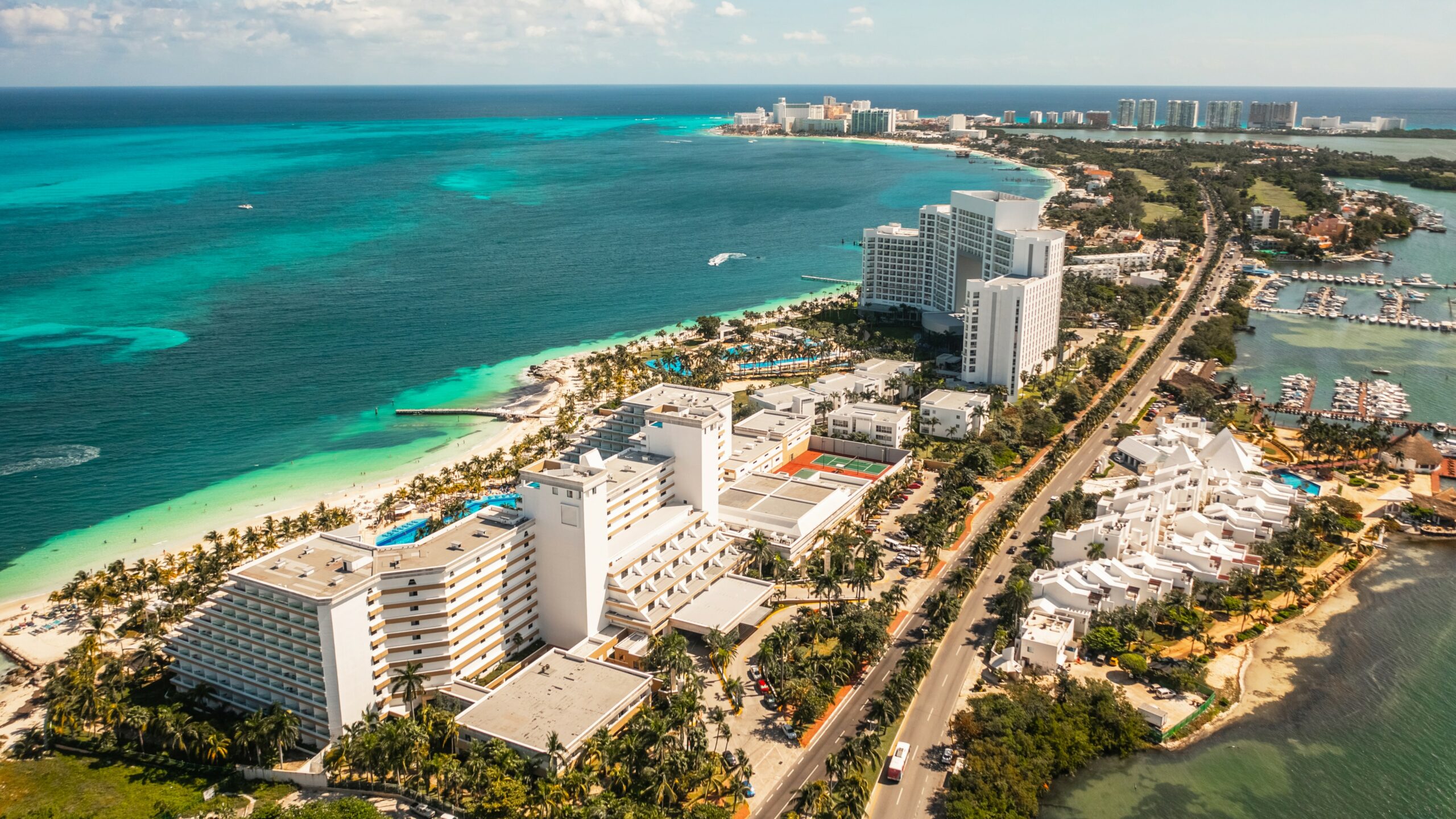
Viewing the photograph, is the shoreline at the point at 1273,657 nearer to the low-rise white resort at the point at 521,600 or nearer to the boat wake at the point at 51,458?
the low-rise white resort at the point at 521,600

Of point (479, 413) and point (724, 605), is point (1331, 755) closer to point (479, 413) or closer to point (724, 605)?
point (724, 605)

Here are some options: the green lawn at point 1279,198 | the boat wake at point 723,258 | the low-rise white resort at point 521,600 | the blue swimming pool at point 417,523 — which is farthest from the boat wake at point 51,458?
the green lawn at point 1279,198

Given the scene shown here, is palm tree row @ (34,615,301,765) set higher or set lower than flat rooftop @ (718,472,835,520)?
lower

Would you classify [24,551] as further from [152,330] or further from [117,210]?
[117,210]

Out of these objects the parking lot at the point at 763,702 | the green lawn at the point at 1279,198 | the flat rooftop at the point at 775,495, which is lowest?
the parking lot at the point at 763,702

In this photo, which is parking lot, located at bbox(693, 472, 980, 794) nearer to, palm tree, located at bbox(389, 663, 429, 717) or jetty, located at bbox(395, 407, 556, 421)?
palm tree, located at bbox(389, 663, 429, 717)

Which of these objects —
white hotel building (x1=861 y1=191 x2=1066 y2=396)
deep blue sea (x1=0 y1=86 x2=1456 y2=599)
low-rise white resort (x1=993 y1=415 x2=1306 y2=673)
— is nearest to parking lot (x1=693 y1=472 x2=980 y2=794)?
low-rise white resort (x1=993 y1=415 x2=1306 y2=673)
